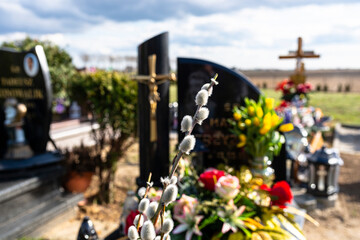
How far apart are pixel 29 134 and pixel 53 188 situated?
1.10 meters

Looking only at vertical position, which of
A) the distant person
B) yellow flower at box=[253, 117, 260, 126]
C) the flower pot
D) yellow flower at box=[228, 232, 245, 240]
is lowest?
yellow flower at box=[228, 232, 245, 240]

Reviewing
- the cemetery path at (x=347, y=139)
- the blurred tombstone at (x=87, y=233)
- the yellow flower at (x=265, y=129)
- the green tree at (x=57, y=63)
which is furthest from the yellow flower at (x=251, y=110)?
the green tree at (x=57, y=63)

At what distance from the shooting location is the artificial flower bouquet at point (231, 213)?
6.91ft

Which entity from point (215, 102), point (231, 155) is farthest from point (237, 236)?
point (215, 102)

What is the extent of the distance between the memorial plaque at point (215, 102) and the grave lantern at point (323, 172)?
7.61 ft

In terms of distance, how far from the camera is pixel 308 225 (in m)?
4.62

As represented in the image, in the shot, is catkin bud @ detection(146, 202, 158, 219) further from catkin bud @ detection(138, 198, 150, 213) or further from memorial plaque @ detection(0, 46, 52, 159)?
memorial plaque @ detection(0, 46, 52, 159)

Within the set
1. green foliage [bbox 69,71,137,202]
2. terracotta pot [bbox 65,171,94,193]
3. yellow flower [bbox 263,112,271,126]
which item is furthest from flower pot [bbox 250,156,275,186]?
terracotta pot [bbox 65,171,94,193]

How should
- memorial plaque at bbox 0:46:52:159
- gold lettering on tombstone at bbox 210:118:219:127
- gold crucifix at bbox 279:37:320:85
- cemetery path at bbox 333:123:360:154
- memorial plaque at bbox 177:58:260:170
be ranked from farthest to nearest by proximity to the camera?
cemetery path at bbox 333:123:360:154 → gold crucifix at bbox 279:37:320:85 → memorial plaque at bbox 0:46:52:159 → gold lettering on tombstone at bbox 210:118:219:127 → memorial plaque at bbox 177:58:260:170

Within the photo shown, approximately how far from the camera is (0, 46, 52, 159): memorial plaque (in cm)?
471

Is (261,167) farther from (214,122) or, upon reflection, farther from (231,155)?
(214,122)

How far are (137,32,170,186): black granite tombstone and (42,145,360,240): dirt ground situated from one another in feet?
4.68

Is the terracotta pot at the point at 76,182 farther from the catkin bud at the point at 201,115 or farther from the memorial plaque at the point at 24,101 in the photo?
the catkin bud at the point at 201,115

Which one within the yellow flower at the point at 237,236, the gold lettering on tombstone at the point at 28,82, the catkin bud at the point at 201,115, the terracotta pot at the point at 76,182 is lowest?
the terracotta pot at the point at 76,182
